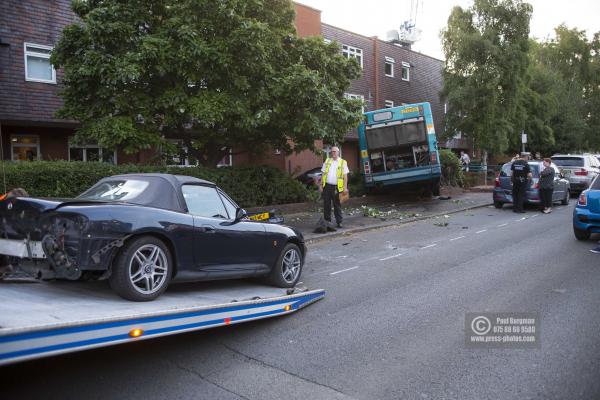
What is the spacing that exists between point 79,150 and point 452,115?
20.4 m

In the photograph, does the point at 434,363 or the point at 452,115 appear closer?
the point at 434,363

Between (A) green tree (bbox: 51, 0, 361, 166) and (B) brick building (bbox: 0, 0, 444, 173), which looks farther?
(B) brick building (bbox: 0, 0, 444, 173)

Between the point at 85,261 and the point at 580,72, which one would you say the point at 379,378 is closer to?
the point at 85,261

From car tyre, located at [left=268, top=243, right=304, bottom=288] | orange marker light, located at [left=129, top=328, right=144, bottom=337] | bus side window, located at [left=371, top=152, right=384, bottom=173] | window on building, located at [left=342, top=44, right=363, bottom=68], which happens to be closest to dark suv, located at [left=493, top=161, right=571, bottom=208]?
bus side window, located at [left=371, top=152, right=384, bottom=173]

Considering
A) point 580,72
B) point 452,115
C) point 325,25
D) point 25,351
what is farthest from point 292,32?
point 580,72

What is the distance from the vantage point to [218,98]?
12.1 meters

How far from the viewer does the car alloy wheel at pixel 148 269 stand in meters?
4.73

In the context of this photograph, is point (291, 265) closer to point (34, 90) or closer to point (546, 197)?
point (546, 197)

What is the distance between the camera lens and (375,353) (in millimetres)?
4504

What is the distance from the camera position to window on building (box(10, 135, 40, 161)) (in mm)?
18266

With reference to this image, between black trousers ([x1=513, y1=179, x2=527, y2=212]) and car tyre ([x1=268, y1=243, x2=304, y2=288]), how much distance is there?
1134 cm

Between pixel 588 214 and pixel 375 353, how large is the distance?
7.56m

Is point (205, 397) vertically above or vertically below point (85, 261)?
below

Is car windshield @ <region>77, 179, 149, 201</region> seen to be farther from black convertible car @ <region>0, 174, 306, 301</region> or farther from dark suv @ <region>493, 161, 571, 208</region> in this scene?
dark suv @ <region>493, 161, 571, 208</region>
